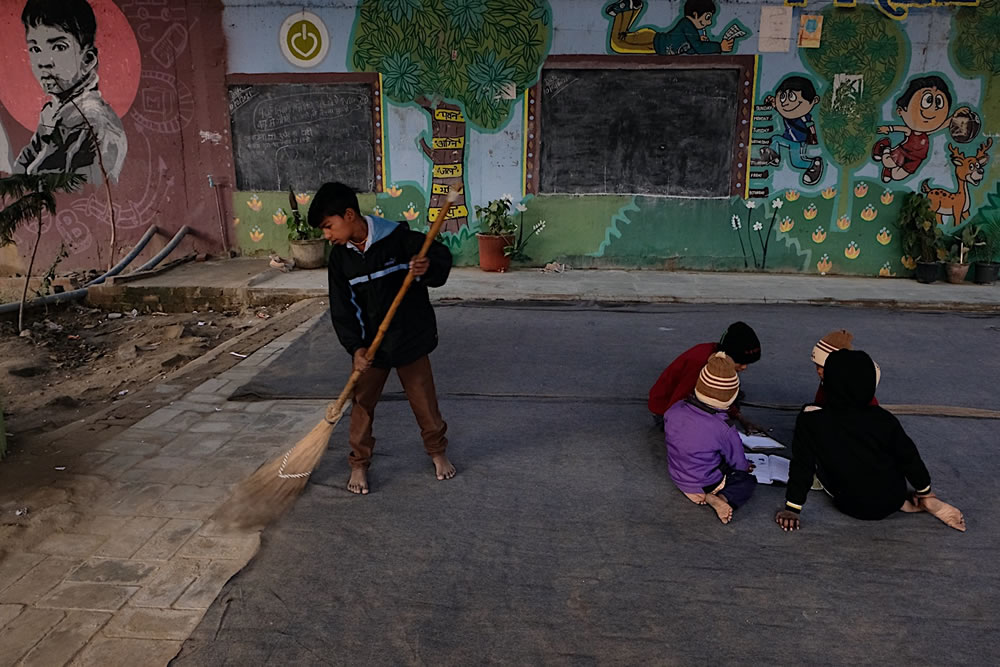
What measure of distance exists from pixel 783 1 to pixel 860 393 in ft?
22.9

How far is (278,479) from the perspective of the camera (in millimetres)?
3613

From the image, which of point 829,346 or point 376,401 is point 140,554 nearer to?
point 376,401

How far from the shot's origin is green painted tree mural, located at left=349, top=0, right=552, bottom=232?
28.3 feet

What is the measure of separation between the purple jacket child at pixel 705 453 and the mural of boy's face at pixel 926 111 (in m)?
7.07

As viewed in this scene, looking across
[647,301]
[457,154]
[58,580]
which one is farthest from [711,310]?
[58,580]

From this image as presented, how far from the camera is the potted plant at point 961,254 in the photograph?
27.7 ft

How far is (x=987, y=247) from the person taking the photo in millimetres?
8656

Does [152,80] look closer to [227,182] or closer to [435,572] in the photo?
[227,182]

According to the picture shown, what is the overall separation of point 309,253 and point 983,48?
8.66m

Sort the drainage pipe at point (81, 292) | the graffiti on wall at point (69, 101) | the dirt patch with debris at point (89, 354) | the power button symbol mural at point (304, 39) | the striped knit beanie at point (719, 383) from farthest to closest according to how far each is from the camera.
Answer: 1. the graffiti on wall at point (69, 101)
2. the power button symbol mural at point (304, 39)
3. the drainage pipe at point (81, 292)
4. the dirt patch with debris at point (89, 354)
5. the striped knit beanie at point (719, 383)

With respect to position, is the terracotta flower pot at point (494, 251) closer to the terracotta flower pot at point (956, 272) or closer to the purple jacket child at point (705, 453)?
the terracotta flower pot at point (956, 272)

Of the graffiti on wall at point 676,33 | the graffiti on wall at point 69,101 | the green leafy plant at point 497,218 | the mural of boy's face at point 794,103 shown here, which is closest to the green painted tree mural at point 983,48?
the mural of boy's face at point 794,103

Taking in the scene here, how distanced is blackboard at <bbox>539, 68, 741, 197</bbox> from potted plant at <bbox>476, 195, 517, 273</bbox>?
0.73 meters

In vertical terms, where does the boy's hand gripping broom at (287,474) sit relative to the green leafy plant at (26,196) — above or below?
below
